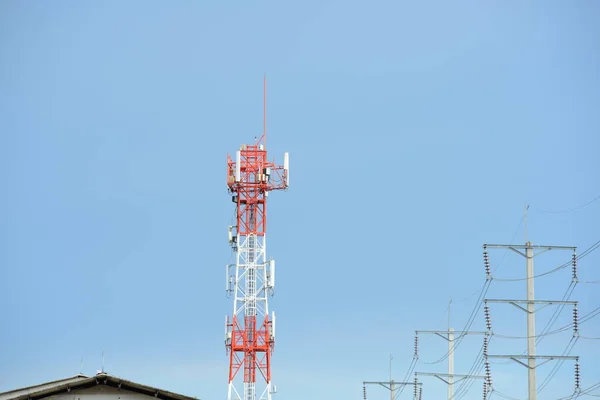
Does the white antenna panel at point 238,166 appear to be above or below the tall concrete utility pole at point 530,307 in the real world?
above

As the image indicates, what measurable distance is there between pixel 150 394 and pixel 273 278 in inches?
2014

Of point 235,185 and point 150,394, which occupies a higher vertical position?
point 235,185

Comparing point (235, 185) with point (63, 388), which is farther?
point (235, 185)

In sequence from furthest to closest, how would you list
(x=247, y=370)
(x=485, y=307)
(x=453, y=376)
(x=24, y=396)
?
(x=453, y=376), (x=247, y=370), (x=485, y=307), (x=24, y=396)

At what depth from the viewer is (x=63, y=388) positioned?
73.7 meters

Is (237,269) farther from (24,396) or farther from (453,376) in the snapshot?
(24,396)

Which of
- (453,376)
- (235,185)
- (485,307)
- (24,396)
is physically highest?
(235,185)

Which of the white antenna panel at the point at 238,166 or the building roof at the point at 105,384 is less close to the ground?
the white antenna panel at the point at 238,166

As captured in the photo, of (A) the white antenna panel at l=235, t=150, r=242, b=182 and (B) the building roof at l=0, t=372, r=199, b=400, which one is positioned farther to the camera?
(A) the white antenna panel at l=235, t=150, r=242, b=182

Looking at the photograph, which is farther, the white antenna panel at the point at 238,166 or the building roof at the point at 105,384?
the white antenna panel at the point at 238,166

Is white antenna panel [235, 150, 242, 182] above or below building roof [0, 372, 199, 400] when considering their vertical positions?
above

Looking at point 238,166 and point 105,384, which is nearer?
point 105,384

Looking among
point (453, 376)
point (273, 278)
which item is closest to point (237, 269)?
point (273, 278)

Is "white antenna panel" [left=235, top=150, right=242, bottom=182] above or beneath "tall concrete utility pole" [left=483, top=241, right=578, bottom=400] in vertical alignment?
above
